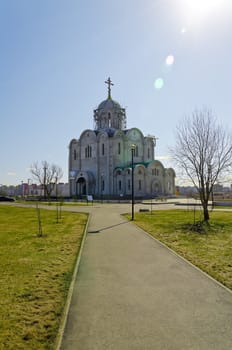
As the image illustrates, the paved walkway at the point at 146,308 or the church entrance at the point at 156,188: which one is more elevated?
the church entrance at the point at 156,188

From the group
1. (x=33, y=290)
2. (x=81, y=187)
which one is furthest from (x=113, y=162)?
(x=33, y=290)

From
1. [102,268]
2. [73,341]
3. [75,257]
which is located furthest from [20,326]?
[75,257]

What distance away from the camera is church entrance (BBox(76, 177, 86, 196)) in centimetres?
6454

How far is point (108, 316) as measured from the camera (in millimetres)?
4188

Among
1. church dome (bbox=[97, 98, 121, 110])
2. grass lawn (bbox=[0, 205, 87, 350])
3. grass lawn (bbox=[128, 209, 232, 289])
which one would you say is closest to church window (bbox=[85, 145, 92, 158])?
church dome (bbox=[97, 98, 121, 110])

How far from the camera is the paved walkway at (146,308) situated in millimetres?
3490

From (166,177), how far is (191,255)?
55773 mm

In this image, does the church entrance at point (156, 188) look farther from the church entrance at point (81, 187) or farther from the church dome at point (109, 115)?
the church dome at point (109, 115)

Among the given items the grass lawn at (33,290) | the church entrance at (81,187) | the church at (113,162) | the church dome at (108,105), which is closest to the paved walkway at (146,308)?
the grass lawn at (33,290)

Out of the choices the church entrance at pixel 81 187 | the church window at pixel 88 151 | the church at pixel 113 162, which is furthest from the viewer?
the church window at pixel 88 151

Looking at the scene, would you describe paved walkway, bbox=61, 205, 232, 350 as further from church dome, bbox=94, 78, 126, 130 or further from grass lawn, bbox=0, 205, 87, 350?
church dome, bbox=94, 78, 126, 130

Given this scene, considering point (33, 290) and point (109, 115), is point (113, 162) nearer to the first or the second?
point (109, 115)

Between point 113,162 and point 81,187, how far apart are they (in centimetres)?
1127

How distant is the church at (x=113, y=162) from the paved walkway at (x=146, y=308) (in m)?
47.3
